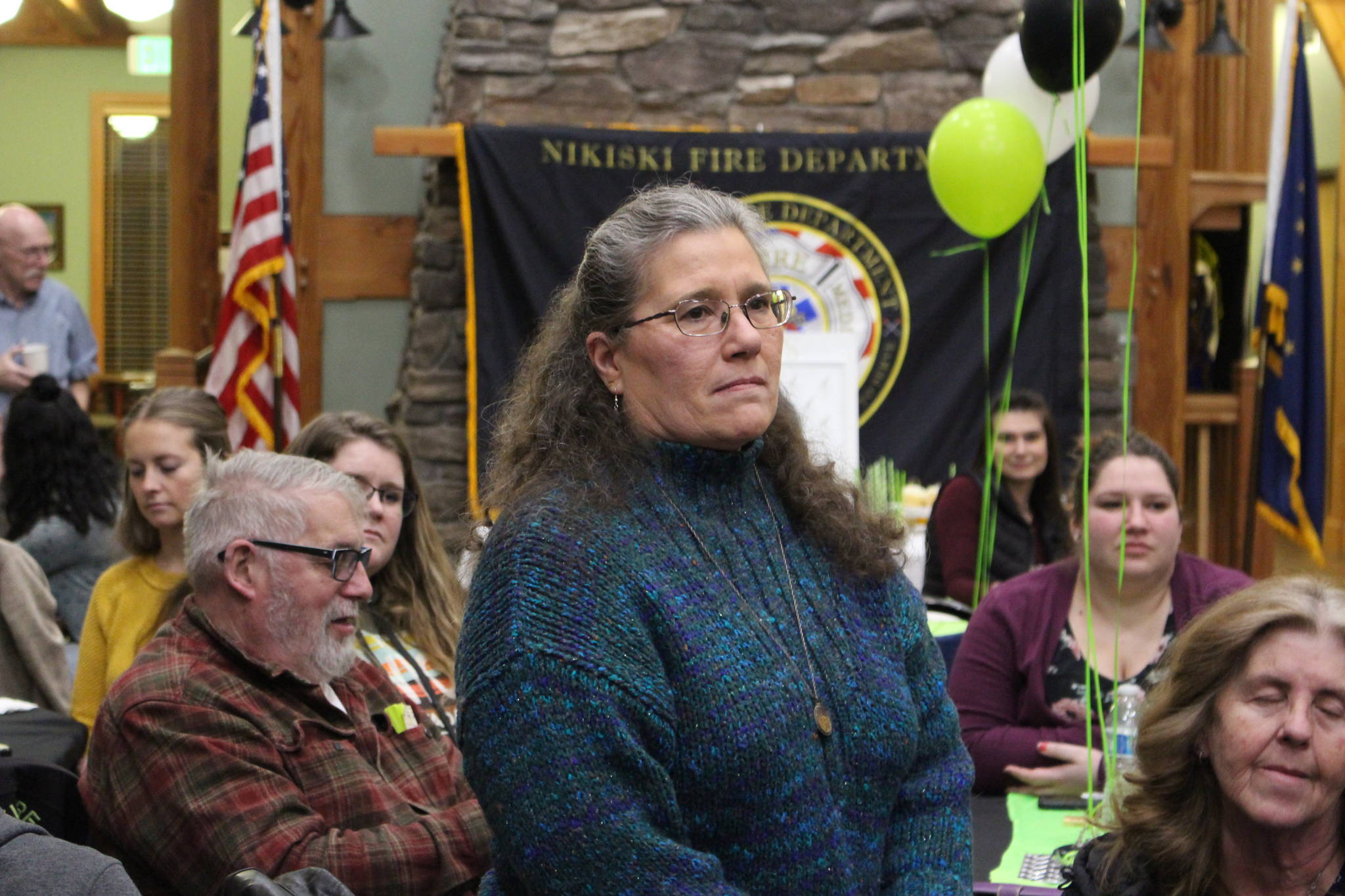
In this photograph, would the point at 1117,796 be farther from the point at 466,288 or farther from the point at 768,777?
the point at 466,288

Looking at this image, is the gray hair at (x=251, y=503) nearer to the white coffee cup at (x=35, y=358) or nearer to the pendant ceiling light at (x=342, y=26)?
the white coffee cup at (x=35, y=358)

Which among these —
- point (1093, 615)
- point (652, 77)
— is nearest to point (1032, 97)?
point (1093, 615)

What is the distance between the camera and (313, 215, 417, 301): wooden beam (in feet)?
20.7

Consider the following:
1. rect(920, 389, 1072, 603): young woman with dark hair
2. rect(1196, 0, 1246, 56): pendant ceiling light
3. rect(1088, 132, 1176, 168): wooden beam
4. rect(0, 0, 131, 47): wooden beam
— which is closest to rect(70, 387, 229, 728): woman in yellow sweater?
rect(920, 389, 1072, 603): young woman with dark hair

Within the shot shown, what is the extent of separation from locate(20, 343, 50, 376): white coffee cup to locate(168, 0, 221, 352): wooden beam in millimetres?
1385

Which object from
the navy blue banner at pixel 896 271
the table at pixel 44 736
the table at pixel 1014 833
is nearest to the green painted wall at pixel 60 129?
the navy blue banner at pixel 896 271

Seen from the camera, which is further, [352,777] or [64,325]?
[64,325]

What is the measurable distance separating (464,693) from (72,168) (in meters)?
10.2

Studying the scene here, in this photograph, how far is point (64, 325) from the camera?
5.66 metres

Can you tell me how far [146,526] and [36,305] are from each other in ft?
9.39

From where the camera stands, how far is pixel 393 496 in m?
2.84

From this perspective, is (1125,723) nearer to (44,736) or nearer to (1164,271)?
(44,736)

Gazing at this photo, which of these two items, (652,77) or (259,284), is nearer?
(259,284)

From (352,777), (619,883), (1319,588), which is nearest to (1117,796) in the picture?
(1319,588)
